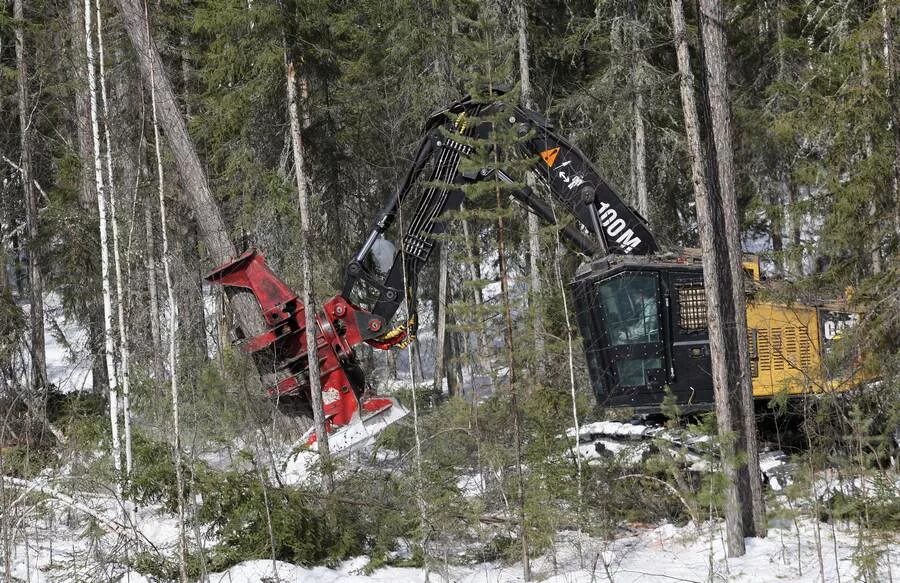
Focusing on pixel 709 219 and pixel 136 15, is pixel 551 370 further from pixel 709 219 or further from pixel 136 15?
pixel 136 15

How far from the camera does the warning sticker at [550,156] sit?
11.9 metres

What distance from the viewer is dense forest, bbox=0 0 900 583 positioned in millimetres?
9344

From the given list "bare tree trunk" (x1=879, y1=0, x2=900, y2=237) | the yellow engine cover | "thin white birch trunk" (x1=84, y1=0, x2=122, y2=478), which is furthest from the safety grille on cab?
"thin white birch trunk" (x1=84, y1=0, x2=122, y2=478)

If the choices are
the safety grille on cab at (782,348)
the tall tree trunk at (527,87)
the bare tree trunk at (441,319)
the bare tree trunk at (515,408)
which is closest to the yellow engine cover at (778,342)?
the safety grille on cab at (782,348)

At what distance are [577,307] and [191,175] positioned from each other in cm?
589

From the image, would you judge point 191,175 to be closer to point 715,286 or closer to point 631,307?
point 631,307

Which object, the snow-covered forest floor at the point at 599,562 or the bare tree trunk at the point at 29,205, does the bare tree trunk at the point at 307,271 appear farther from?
the bare tree trunk at the point at 29,205

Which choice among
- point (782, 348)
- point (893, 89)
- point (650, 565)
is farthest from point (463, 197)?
point (893, 89)

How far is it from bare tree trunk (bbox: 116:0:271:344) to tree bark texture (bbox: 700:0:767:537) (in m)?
6.67

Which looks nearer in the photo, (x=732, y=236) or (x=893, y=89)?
(x=732, y=236)

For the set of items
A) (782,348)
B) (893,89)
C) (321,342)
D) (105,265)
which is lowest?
(782,348)

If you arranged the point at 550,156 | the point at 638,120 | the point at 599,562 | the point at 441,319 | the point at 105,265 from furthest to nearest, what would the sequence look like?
the point at 441,319
the point at 638,120
the point at 550,156
the point at 105,265
the point at 599,562

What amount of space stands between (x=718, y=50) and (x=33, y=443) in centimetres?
1006

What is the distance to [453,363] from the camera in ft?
43.6
